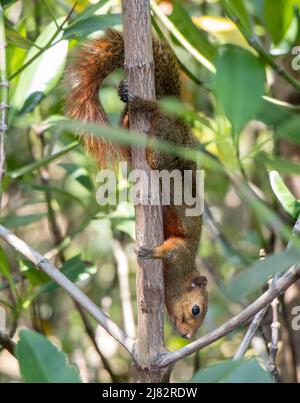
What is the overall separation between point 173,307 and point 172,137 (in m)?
0.42

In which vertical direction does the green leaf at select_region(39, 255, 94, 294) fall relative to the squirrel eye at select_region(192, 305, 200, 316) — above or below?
above

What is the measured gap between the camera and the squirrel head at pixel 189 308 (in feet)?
5.47

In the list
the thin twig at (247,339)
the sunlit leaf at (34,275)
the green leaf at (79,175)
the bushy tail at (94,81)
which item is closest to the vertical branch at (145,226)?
the thin twig at (247,339)

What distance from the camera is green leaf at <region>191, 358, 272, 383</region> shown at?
0.70 m

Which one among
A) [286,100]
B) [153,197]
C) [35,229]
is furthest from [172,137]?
[35,229]

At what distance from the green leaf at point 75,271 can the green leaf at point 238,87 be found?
81cm

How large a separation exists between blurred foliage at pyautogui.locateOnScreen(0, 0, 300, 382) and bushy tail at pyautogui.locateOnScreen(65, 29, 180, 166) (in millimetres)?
53

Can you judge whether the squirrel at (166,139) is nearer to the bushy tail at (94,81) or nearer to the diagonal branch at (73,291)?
the bushy tail at (94,81)

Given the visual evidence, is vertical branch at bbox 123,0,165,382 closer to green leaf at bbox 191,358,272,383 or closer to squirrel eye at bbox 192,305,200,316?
green leaf at bbox 191,358,272,383

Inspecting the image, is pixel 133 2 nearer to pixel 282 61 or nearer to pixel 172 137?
pixel 172 137

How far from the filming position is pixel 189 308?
1668 millimetres

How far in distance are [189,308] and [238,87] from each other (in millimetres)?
903

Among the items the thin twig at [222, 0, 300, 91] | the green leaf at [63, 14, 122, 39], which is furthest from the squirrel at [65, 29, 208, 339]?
the thin twig at [222, 0, 300, 91]

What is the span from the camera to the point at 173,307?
5.53ft
